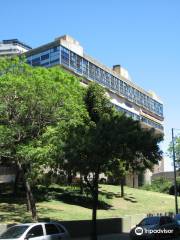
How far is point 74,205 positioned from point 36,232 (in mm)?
25161

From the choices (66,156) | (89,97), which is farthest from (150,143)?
(89,97)

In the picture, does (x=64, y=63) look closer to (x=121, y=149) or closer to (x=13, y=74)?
(x=13, y=74)

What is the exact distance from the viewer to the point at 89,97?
46031 mm

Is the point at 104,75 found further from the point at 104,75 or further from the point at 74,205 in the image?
the point at 74,205

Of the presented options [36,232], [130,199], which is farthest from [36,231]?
[130,199]

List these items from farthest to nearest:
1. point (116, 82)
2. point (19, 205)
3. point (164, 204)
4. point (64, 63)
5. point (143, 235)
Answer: point (116, 82) → point (64, 63) → point (164, 204) → point (19, 205) → point (143, 235)

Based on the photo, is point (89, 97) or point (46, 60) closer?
point (89, 97)

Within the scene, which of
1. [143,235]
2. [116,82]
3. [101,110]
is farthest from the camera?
[116,82]

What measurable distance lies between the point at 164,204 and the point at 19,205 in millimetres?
26473

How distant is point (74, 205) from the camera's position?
43594 mm

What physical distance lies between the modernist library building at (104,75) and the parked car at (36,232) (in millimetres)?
32846

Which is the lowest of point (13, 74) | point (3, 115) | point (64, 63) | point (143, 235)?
point (143, 235)

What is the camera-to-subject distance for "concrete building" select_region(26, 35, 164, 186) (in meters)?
69.7

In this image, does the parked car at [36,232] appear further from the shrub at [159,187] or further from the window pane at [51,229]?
the shrub at [159,187]
